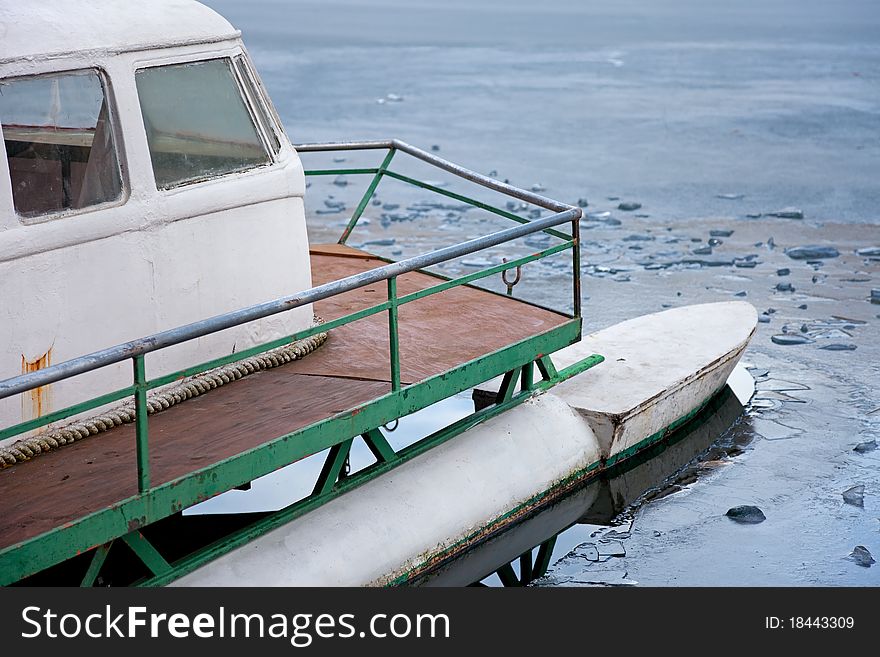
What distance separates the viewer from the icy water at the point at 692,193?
621 cm

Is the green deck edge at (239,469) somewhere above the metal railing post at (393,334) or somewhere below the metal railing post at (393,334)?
below

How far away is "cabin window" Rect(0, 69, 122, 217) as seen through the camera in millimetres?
4582

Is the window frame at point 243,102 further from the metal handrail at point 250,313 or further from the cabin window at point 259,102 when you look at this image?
the metal handrail at point 250,313

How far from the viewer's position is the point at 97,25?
4.79 meters

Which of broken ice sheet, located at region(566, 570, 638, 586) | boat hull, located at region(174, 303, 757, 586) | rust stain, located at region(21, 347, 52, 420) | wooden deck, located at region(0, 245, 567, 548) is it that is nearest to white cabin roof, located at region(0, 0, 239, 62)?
rust stain, located at region(21, 347, 52, 420)

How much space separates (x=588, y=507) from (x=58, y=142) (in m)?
3.31

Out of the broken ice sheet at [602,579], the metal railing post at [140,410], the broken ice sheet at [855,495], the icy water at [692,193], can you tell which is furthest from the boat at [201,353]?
the broken ice sheet at [855,495]

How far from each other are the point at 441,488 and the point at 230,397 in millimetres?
1097

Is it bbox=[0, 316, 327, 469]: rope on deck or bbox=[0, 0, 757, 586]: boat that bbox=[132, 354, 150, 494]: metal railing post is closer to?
bbox=[0, 0, 757, 586]: boat

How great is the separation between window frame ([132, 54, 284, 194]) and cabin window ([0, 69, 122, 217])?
149mm

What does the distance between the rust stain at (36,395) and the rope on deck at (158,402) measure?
0.10 metres

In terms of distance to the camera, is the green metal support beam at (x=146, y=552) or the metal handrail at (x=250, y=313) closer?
the metal handrail at (x=250, y=313)

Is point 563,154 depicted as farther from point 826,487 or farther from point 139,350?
point 139,350

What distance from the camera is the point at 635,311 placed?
9.16 m
